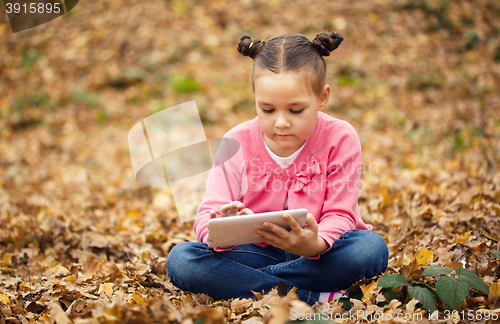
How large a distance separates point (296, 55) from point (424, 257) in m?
1.21

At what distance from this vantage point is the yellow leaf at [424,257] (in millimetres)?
2021

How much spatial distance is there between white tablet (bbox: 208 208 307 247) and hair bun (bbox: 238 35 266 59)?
88 cm

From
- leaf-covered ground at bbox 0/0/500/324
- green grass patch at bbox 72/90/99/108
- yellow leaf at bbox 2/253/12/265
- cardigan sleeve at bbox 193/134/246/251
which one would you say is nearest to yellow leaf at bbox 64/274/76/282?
leaf-covered ground at bbox 0/0/500/324

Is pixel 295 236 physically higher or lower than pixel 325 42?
lower

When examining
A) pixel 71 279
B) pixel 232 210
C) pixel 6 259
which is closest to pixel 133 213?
pixel 6 259

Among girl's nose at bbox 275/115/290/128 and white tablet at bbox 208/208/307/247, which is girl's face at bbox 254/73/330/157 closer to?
girl's nose at bbox 275/115/290/128

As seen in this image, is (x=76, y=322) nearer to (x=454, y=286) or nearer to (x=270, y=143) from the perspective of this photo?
(x=270, y=143)

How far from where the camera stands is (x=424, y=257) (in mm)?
2039

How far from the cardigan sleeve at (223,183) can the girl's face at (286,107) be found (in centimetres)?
30

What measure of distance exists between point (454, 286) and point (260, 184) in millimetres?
1011

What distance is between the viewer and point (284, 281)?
1994 millimetres

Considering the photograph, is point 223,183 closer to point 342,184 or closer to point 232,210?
point 232,210

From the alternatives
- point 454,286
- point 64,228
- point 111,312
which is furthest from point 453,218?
point 64,228

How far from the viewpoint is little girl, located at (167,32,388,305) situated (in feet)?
6.24
